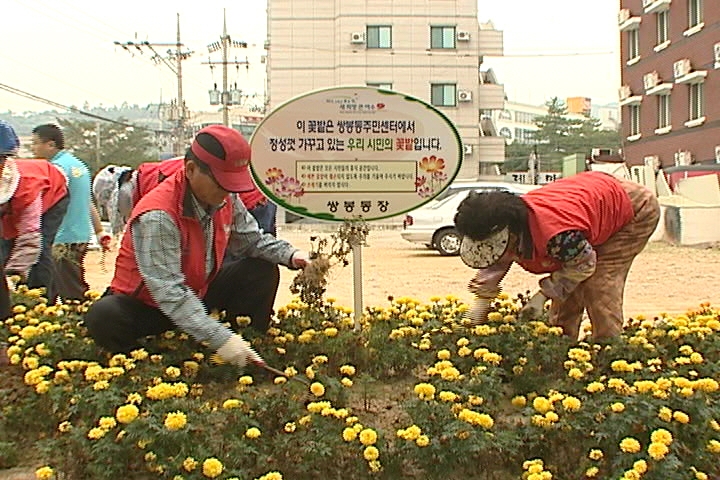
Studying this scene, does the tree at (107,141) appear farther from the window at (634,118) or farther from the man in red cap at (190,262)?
the man in red cap at (190,262)

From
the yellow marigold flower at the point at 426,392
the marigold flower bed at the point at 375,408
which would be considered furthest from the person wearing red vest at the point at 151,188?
the yellow marigold flower at the point at 426,392

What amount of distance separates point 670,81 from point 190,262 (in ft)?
102

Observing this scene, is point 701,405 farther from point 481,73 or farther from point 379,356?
point 481,73

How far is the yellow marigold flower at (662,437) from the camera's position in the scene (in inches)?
114

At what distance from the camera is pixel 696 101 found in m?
31.0

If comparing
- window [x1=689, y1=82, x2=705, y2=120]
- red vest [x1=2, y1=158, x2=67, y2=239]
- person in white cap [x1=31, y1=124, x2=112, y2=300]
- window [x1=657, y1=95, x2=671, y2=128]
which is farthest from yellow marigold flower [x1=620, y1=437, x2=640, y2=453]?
window [x1=657, y1=95, x2=671, y2=128]

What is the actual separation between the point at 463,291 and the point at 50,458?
8.93 meters

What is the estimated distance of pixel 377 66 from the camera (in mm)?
40625

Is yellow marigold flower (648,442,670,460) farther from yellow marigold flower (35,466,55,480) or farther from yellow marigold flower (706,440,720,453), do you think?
yellow marigold flower (35,466,55,480)

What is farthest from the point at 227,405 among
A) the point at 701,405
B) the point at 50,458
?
the point at 701,405

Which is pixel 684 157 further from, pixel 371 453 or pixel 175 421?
pixel 175 421

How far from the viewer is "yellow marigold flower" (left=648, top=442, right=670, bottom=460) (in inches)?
111

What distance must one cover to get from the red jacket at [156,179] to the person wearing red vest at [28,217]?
23.6 inches

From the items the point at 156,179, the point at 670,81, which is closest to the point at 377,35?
the point at 670,81
